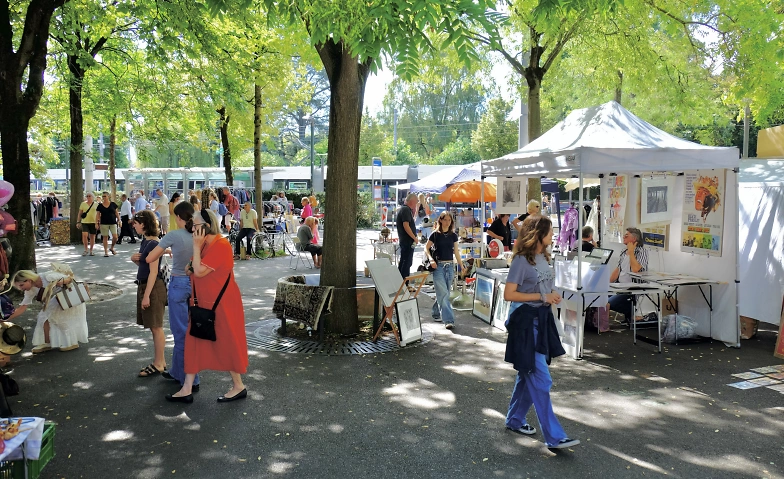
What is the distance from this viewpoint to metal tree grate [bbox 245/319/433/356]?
7789 mm

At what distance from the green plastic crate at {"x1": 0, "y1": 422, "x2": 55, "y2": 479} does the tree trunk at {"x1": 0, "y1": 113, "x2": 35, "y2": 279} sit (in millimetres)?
7820

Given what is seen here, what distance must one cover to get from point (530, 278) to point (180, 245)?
3.27 m

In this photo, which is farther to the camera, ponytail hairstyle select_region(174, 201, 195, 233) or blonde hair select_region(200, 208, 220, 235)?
ponytail hairstyle select_region(174, 201, 195, 233)

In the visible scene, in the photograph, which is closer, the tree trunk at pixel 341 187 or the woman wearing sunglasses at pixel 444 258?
the tree trunk at pixel 341 187

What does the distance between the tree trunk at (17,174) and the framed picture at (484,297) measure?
7688 mm

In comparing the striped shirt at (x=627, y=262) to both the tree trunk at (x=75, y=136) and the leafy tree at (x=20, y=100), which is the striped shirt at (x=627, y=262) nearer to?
the leafy tree at (x=20, y=100)

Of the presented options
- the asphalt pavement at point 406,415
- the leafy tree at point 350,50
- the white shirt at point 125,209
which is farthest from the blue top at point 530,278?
the white shirt at point 125,209

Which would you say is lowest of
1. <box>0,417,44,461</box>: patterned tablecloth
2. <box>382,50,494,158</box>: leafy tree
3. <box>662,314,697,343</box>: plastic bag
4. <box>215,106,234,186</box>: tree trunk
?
<box>662,314,697,343</box>: plastic bag

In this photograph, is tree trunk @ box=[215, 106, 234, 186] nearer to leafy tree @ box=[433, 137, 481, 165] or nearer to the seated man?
the seated man

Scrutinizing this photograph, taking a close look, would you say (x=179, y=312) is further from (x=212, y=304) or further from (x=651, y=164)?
(x=651, y=164)

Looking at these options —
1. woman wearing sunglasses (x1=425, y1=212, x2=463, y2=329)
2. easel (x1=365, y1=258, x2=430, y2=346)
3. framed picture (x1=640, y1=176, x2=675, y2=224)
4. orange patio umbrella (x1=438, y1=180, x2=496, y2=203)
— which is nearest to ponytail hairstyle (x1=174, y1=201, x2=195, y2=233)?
easel (x1=365, y1=258, x2=430, y2=346)

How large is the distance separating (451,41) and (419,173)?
34.5 m

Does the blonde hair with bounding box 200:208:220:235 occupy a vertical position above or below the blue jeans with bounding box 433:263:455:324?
above

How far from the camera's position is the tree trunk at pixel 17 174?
10789mm
